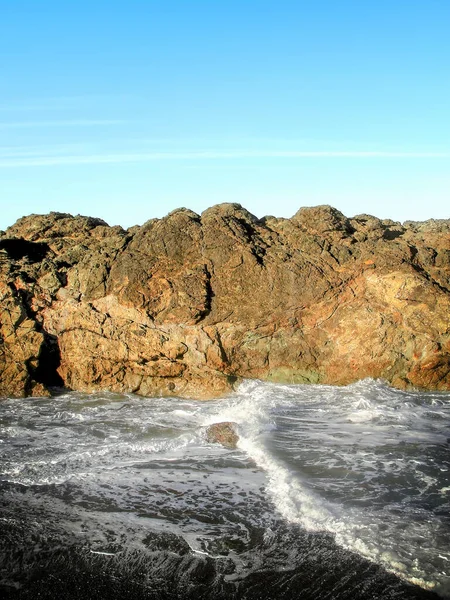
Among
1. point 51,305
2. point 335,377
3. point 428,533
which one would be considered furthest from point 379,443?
point 51,305

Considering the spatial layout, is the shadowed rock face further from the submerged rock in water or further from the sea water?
the submerged rock in water

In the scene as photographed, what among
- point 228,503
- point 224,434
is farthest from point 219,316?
point 228,503

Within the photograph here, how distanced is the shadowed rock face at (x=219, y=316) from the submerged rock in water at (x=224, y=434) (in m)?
2.00

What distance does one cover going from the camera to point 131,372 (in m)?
9.37

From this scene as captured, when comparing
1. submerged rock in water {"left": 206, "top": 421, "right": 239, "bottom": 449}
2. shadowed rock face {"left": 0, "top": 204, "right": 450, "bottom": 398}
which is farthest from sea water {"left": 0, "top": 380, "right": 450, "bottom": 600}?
shadowed rock face {"left": 0, "top": 204, "right": 450, "bottom": 398}

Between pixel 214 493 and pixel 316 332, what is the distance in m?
4.79

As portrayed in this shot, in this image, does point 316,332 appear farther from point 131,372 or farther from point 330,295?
point 131,372

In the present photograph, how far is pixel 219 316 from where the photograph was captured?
9312 mm

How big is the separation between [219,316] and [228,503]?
470 cm

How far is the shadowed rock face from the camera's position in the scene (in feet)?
30.0

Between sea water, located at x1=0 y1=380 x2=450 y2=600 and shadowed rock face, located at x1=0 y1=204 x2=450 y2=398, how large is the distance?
49.8 inches

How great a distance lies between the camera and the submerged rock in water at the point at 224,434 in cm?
657

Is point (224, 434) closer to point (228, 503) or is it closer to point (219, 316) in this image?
point (228, 503)

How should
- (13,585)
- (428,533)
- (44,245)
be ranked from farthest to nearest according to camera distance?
(44,245) → (428,533) → (13,585)
